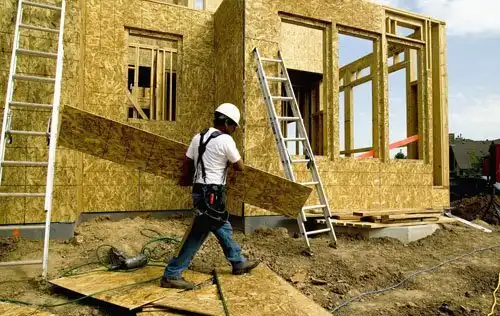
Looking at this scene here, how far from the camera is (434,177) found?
7680 millimetres

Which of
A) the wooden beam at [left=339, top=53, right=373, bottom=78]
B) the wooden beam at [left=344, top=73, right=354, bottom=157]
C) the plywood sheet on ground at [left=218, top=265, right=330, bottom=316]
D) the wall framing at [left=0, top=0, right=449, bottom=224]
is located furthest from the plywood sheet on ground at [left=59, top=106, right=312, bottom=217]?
the wooden beam at [left=339, top=53, right=373, bottom=78]

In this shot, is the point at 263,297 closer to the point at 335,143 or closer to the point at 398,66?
the point at 335,143

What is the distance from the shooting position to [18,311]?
2852 mm

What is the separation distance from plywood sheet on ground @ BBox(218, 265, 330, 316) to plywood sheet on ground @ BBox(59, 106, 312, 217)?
0.89 m

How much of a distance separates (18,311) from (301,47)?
9.75 m

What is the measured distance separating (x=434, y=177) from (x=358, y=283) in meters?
4.56

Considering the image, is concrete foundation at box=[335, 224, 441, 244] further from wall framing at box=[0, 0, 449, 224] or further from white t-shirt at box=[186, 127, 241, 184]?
white t-shirt at box=[186, 127, 241, 184]

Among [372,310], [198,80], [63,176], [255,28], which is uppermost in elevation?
[255,28]

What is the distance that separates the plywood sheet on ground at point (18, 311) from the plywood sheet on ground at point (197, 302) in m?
0.89

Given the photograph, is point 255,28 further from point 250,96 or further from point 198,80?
point 198,80

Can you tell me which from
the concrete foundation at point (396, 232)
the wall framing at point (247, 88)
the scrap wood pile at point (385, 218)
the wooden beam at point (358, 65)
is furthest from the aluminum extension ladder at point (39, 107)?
the wooden beam at point (358, 65)

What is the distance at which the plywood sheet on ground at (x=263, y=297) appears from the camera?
2.89 m

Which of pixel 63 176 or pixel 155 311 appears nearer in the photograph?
pixel 155 311

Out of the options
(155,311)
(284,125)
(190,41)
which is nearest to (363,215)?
(155,311)
